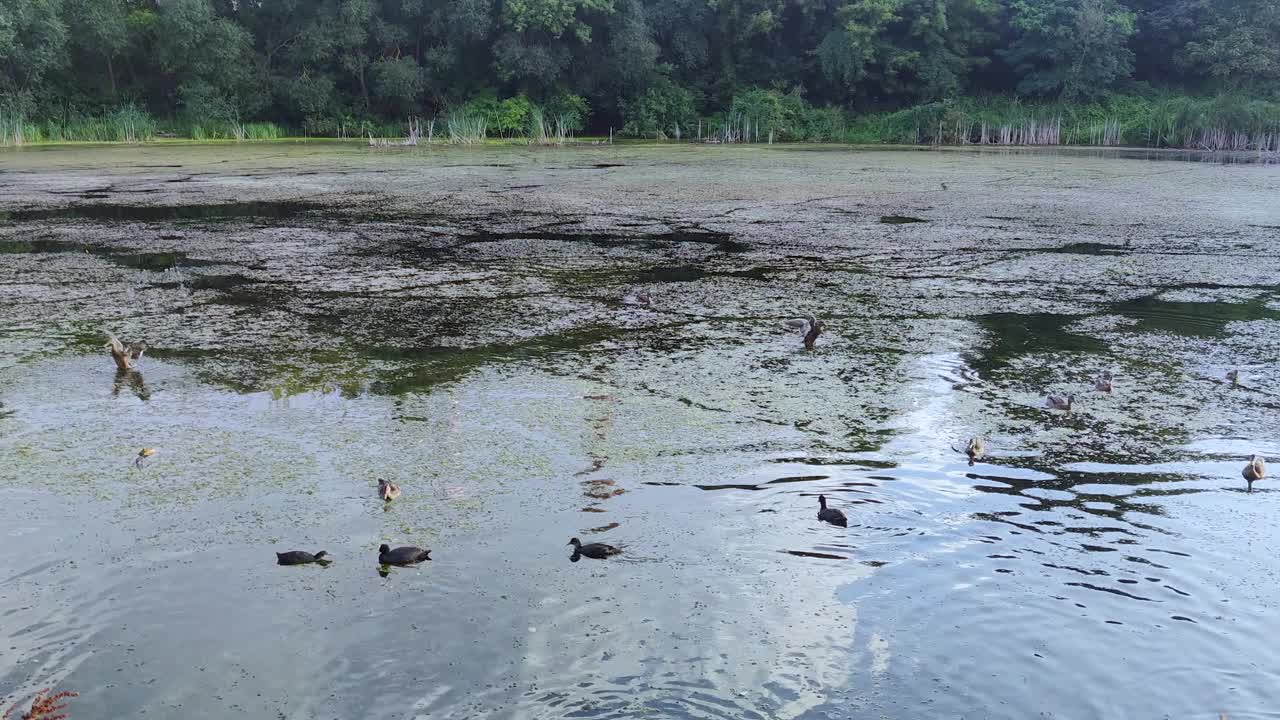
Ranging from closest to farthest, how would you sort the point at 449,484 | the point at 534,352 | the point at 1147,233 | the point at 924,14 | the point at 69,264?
the point at 449,484, the point at 534,352, the point at 69,264, the point at 1147,233, the point at 924,14

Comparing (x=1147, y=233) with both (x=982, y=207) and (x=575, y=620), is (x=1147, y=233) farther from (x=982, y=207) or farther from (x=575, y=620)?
(x=575, y=620)

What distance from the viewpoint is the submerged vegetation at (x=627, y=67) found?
2756 cm

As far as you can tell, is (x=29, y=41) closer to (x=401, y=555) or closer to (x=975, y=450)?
(x=401, y=555)

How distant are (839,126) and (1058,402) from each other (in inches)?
1053

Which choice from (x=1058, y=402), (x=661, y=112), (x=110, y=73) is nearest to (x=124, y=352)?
(x=1058, y=402)

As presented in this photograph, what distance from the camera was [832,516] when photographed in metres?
3.08

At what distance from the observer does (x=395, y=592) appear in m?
2.69

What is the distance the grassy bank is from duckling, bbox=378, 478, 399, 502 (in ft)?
73.8

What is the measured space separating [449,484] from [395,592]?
77 cm

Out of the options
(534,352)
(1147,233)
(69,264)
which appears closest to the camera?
(534,352)

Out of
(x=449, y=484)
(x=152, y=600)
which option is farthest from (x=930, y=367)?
(x=152, y=600)

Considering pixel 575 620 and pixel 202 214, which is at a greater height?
pixel 202 214

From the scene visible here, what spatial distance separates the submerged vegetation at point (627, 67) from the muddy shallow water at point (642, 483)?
20.4 meters

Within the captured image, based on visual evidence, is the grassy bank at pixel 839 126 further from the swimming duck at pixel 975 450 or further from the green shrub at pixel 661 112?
the swimming duck at pixel 975 450
